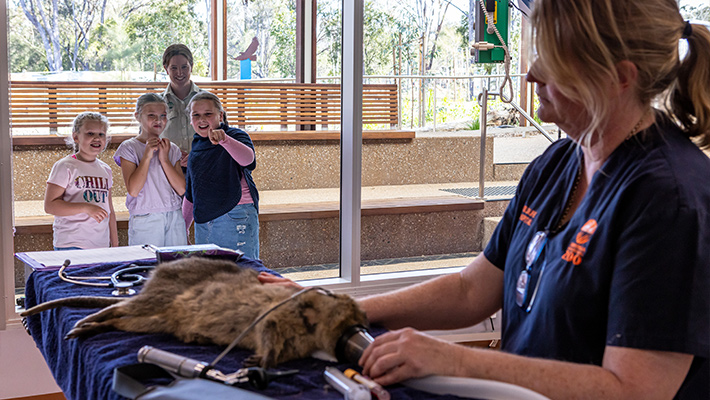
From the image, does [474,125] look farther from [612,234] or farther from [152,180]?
[612,234]

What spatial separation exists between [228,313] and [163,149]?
Result: 6.89 ft

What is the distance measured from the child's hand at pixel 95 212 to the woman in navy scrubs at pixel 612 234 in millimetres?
1887

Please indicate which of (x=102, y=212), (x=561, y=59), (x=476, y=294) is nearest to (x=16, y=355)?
(x=102, y=212)

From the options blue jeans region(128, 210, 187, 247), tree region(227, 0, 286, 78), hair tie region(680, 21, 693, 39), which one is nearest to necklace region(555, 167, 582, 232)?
hair tie region(680, 21, 693, 39)

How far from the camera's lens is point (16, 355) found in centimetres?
259

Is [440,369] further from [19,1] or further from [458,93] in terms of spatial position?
[458,93]

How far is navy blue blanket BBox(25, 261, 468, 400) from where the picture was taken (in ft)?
2.72

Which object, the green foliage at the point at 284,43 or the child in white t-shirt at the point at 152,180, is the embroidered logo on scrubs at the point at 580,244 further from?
the green foliage at the point at 284,43

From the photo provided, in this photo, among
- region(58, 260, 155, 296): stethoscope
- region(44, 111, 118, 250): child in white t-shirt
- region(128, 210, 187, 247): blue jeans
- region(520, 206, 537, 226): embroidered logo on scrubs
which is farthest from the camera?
region(128, 210, 187, 247): blue jeans

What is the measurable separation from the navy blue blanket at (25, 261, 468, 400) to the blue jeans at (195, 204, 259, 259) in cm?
143

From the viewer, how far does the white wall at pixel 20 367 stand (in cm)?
257

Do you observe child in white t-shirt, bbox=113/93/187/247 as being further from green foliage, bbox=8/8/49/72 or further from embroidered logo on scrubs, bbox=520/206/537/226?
embroidered logo on scrubs, bbox=520/206/537/226

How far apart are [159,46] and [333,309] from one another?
7.58ft

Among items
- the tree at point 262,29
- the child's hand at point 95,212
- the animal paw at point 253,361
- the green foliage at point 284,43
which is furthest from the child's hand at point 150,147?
the animal paw at point 253,361
